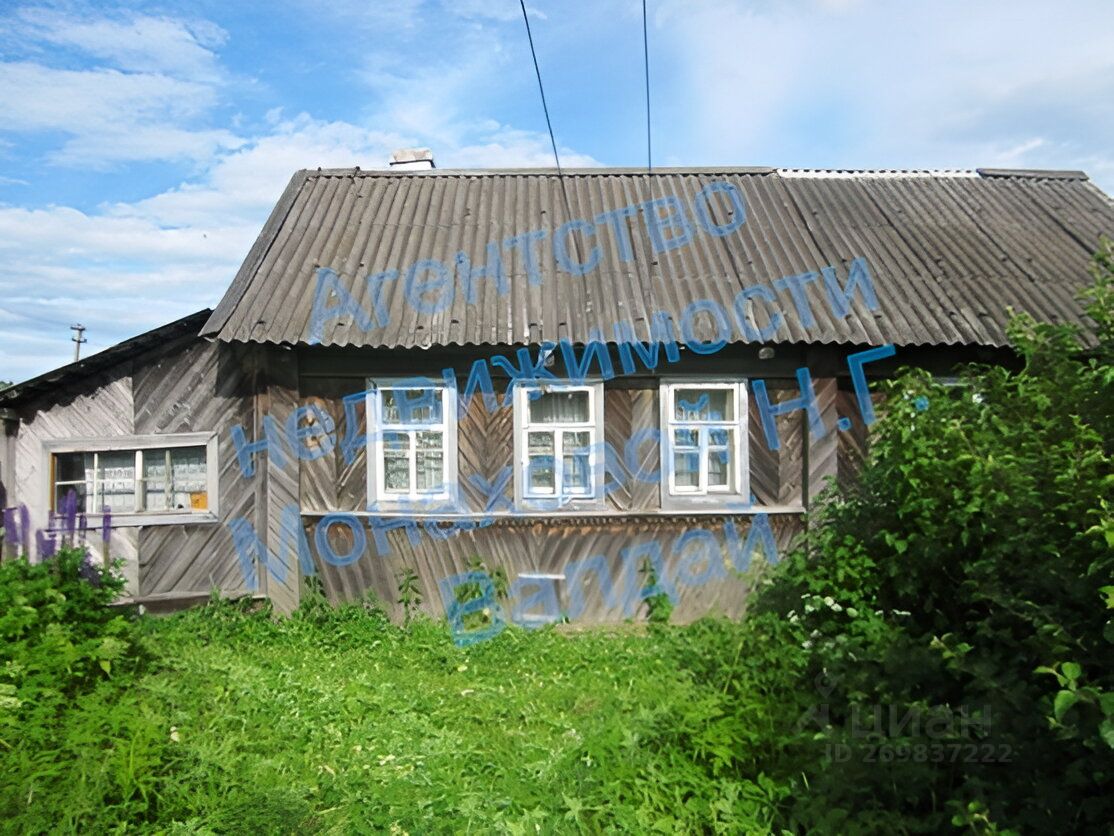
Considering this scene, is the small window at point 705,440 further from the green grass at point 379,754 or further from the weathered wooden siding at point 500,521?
the green grass at point 379,754

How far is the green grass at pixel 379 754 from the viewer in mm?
3703

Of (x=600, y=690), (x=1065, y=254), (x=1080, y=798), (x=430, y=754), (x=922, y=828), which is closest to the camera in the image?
(x=1080, y=798)

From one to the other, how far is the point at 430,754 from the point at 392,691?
112cm

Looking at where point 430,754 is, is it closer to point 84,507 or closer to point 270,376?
point 270,376

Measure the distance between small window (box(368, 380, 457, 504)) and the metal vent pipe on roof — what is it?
4909 millimetres

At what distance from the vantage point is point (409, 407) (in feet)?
24.5

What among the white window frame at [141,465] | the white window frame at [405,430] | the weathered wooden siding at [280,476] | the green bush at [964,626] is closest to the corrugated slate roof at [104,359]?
the white window frame at [141,465]

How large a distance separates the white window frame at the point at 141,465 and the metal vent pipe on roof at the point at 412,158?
17.7 ft

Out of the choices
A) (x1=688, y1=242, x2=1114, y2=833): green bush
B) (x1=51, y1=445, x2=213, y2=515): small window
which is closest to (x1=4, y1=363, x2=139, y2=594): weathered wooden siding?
(x1=51, y1=445, x2=213, y2=515): small window

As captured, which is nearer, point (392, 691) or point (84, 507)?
point (392, 691)

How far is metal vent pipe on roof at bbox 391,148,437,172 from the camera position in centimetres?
1085

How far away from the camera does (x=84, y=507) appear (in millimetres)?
7504

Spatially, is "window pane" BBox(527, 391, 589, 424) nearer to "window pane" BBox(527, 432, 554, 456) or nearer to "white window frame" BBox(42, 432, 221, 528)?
"window pane" BBox(527, 432, 554, 456)

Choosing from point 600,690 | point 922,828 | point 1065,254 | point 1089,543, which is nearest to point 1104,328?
point 1089,543
